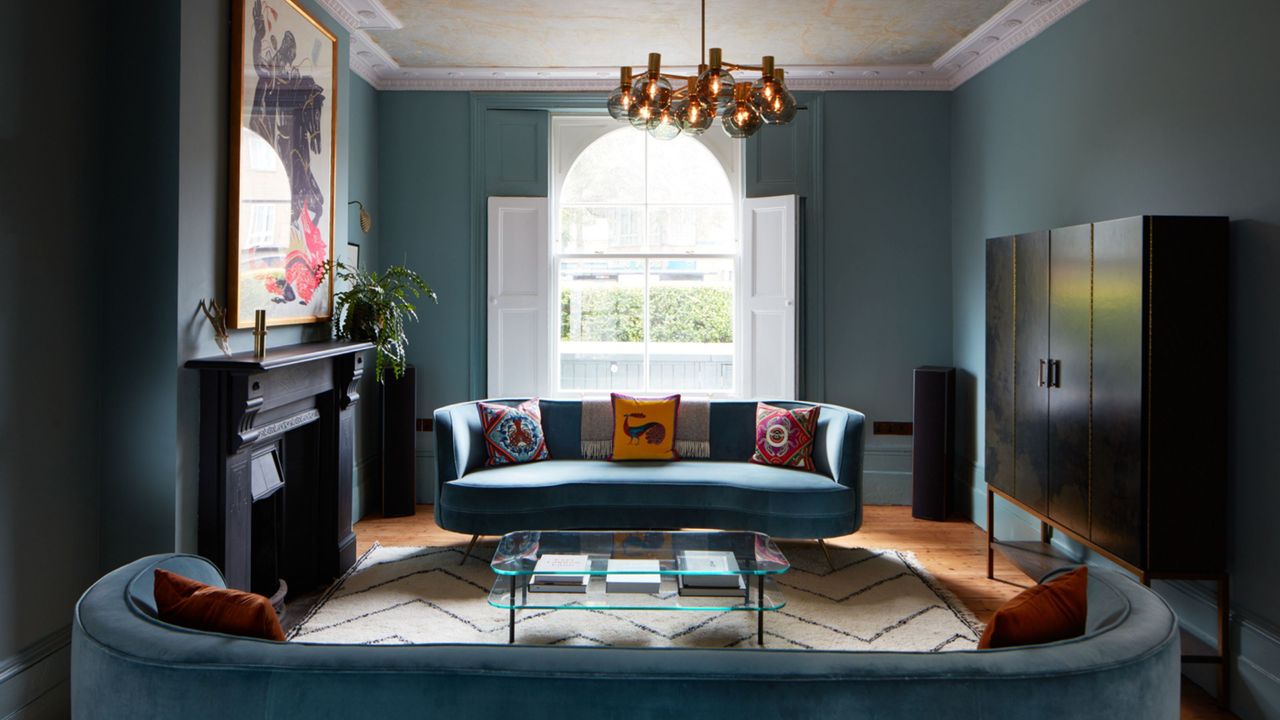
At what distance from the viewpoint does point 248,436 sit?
2926 mm

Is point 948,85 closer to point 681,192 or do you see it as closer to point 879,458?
point 681,192

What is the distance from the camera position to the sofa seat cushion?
408cm

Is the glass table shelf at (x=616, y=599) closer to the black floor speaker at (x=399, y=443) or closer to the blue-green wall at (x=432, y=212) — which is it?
the black floor speaker at (x=399, y=443)

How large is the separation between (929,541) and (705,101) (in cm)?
301

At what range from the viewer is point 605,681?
1.27m

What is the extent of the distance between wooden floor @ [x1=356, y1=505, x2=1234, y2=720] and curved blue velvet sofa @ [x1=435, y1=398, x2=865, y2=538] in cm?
55

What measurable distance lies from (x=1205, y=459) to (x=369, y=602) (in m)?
3.33

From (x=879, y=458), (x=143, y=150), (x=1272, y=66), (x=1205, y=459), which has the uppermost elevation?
(x=1272, y=66)

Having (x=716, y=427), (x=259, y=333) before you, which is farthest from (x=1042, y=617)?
(x=716, y=427)

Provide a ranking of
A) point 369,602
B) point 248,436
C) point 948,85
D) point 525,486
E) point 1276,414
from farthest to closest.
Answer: point 948,85, point 525,486, point 369,602, point 248,436, point 1276,414

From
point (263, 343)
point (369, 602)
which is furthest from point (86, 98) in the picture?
point (369, 602)

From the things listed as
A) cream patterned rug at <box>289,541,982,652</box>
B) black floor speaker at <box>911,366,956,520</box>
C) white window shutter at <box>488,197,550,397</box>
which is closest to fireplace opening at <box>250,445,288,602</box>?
cream patterned rug at <box>289,541,982,652</box>

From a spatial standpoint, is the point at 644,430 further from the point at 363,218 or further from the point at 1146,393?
the point at 1146,393

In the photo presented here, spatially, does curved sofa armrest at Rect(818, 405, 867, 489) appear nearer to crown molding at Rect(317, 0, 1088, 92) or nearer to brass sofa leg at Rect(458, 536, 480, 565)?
brass sofa leg at Rect(458, 536, 480, 565)
